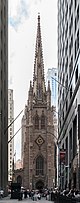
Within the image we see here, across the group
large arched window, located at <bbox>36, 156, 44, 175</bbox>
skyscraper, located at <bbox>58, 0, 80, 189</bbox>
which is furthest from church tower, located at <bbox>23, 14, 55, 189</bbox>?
skyscraper, located at <bbox>58, 0, 80, 189</bbox>

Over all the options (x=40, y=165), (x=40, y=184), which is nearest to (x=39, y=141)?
(x=40, y=165)

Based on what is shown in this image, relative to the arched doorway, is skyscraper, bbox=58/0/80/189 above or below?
above

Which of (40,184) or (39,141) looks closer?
(40,184)

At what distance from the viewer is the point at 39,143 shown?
7687 inches

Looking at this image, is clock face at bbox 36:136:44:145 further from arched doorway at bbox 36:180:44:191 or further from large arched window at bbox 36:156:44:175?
arched doorway at bbox 36:180:44:191

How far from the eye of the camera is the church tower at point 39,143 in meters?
191

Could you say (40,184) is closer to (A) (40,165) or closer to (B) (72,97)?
(A) (40,165)

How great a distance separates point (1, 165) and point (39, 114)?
90.2 metres

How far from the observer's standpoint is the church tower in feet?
627

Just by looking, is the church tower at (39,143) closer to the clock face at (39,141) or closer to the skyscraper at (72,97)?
the clock face at (39,141)

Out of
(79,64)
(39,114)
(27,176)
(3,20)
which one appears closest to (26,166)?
(27,176)

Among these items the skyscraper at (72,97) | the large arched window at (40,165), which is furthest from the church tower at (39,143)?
the skyscraper at (72,97)

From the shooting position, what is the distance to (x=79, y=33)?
61.8 meters

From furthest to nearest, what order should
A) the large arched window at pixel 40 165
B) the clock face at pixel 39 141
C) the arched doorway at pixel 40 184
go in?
1. the clock face at pixel 39 141
2. the arched doorway at pixel 40 184
3. the large arched window at pixel 40 165
